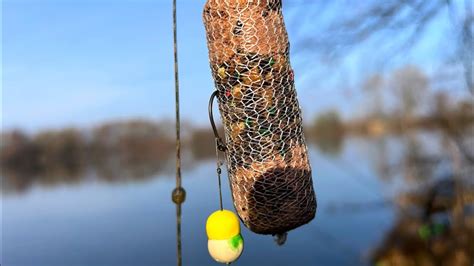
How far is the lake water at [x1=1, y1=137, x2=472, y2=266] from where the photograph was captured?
5.27 m

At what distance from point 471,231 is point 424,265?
1.74ft

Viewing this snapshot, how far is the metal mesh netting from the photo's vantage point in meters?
0.91

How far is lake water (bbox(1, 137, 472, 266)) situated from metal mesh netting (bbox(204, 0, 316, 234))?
3930 mm

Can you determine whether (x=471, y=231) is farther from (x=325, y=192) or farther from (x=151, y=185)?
(x=151, y=185)

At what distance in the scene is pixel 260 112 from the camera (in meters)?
0.93

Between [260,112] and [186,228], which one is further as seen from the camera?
[186,228]

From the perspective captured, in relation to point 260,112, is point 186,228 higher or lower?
higher

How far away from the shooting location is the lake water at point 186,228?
5266mm

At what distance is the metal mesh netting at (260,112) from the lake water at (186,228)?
3930 mm

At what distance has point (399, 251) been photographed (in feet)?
14.3

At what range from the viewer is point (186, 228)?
20.2 ft

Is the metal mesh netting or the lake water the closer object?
the metal mesh netting

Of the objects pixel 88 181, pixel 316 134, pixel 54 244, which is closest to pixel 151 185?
pixel 88 181

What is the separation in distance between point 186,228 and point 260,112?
5467mm
